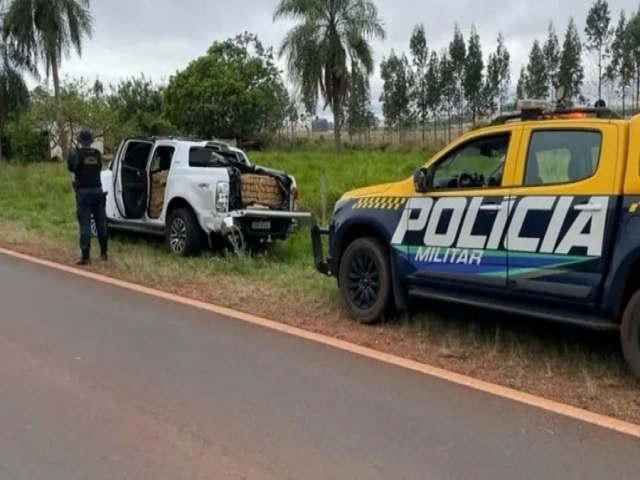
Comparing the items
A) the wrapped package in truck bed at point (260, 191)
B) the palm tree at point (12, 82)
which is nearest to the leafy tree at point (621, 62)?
the palm tree at point (12, 82)

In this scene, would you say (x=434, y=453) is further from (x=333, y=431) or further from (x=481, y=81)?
(x=481, y=81)

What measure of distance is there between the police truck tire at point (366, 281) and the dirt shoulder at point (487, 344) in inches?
5.7

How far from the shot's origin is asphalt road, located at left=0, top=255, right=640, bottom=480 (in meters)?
3.95

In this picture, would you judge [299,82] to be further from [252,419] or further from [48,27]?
[252,419]

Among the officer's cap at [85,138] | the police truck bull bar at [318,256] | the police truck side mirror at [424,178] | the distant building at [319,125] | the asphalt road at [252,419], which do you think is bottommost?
the asphalt road at [252,419]

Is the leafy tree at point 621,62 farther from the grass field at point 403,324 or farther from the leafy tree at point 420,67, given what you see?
the grass field at point 403,324

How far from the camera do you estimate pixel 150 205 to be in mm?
11773

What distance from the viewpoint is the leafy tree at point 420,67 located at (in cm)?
5994

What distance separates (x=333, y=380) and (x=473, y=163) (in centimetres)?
225

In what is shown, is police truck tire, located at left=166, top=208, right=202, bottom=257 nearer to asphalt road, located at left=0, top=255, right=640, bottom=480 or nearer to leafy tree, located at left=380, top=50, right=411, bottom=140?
asphalt road, located at left=0, top=255, right=640, bottom=480

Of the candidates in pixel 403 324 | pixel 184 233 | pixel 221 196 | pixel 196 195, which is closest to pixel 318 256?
pixel 403 324

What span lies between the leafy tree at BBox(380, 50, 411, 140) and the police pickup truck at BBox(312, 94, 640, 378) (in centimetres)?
5445

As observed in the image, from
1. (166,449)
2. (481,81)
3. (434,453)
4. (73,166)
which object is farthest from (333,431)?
(481,81)

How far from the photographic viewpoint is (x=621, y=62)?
155 ft
